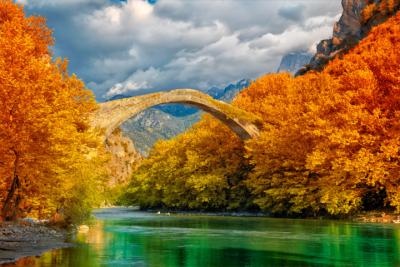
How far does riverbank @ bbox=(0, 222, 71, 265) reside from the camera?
15.1 m

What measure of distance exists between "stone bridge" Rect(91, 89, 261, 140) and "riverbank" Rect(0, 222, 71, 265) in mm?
15620

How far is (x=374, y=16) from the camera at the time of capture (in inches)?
2491

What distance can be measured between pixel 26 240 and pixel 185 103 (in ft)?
106

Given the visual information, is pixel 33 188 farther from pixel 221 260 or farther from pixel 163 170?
pixel 163 170

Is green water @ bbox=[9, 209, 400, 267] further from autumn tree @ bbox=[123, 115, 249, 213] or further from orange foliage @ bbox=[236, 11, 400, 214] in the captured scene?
autumn tree @ bbox=[123, 115, 249, 213]

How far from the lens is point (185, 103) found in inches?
1944

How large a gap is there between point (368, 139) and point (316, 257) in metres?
18.8

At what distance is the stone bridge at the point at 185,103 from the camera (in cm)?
3888

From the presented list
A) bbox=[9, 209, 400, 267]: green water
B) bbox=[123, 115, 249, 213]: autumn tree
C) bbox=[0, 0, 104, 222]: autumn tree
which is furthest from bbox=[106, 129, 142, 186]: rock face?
bbox=[9, 209, 400, 267]: green water

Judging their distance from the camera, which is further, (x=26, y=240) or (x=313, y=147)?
(x=313, y=147)

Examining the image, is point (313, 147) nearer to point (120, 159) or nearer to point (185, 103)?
point (185, 103)

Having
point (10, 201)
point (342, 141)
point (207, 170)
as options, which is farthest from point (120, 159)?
point (10, 201)

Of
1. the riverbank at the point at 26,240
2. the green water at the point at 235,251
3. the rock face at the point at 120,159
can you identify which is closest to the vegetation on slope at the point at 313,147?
the green water at the point at 235,251

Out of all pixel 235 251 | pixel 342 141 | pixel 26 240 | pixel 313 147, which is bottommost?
pixel 235 251
